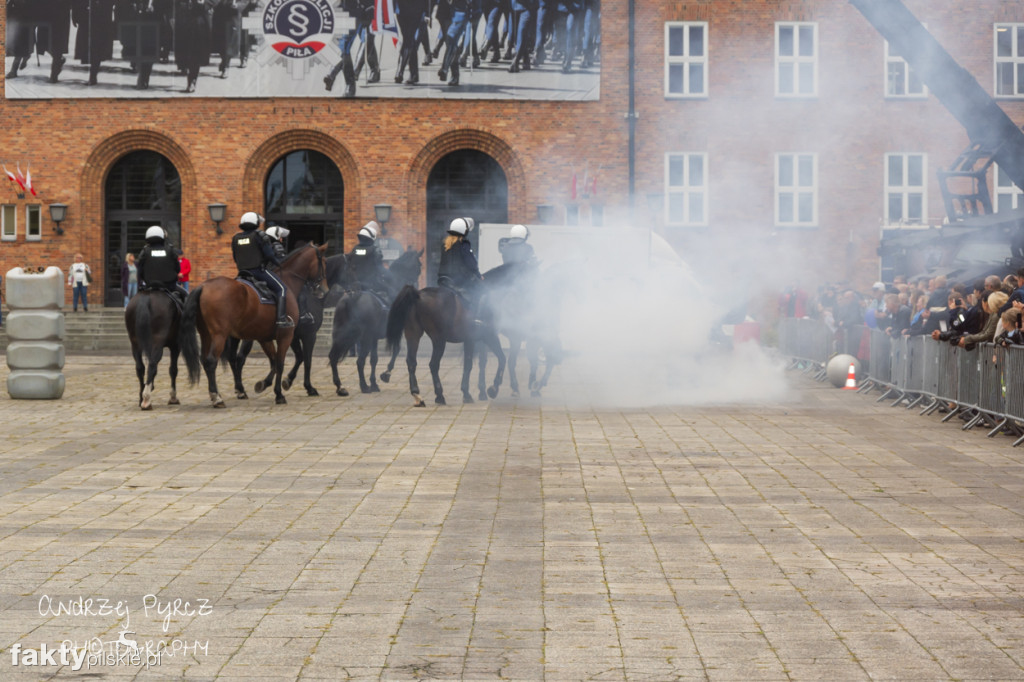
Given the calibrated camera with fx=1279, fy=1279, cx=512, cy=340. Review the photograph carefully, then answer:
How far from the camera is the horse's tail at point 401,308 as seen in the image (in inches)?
675

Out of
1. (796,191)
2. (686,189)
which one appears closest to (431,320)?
(686,189)

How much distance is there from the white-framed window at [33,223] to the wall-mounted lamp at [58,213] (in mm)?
503

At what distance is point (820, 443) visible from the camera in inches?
512

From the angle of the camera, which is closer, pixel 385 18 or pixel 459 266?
pixel 459 266

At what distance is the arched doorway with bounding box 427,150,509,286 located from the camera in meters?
38.5

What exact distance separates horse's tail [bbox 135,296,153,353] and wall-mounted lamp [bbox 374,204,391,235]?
21017 millimetres

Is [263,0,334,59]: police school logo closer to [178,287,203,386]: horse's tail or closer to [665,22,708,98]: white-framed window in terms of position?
[665,22,708,98]: white-framed window

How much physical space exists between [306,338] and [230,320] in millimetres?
1989

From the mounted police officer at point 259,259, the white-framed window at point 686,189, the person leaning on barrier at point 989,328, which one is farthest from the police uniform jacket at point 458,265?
the white-framed window at point 686,189

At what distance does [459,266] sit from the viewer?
1762cm

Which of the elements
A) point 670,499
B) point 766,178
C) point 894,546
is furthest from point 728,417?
point 766,178

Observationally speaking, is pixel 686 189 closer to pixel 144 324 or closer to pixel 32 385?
pixel 32 385

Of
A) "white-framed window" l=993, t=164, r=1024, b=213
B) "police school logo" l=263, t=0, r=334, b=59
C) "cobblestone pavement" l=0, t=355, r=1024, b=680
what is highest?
"police school logo" l=263, t=0, r=334, b=59

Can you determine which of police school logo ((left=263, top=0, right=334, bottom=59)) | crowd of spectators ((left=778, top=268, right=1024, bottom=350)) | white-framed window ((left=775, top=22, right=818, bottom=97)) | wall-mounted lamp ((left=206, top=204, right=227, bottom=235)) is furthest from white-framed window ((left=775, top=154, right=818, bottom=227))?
wall-mounted lamp ((left=206, top=204, right=227, bottom=235))
